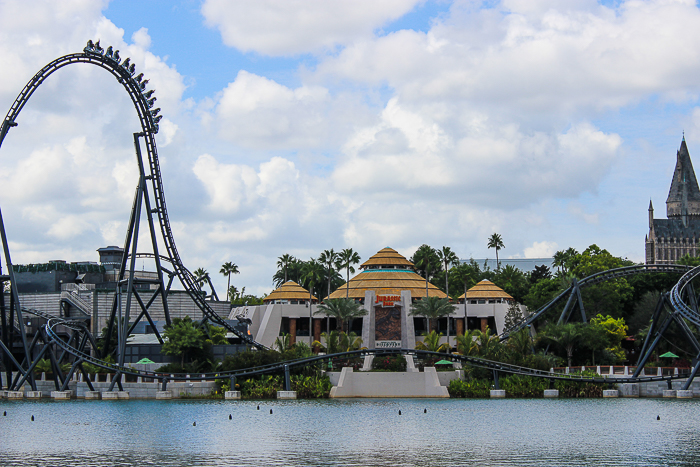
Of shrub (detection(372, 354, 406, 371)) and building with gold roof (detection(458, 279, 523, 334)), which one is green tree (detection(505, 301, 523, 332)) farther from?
shrub (detection(372, 354, 406, 371))

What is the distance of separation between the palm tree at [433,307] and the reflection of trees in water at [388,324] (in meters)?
2.65

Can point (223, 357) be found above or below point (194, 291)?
below

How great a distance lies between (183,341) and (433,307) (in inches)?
1070

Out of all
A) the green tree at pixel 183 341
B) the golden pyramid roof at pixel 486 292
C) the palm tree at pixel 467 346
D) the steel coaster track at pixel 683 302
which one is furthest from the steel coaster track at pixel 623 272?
the green tree at pixel 183 341

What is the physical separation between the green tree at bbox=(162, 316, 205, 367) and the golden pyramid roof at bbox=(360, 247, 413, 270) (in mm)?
33834

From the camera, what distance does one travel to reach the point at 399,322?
8556 cm

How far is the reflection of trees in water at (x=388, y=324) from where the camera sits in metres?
85.1

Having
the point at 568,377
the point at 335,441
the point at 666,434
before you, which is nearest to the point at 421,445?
the point at 335,441

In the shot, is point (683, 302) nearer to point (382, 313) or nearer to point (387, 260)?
point (382, 313)

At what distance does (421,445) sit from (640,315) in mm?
50832

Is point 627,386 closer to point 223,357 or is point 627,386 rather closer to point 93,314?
point 223,357

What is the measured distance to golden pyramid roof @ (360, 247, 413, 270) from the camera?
9519 centimetres

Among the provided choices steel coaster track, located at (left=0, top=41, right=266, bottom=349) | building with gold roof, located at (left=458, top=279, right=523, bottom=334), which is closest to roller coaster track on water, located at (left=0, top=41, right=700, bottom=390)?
steel coaster track, located at (left=0, top=41, right=266, bottom=349)

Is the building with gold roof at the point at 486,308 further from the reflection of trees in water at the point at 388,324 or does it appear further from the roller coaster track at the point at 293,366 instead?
the roller coaster track at the point at 293,366
